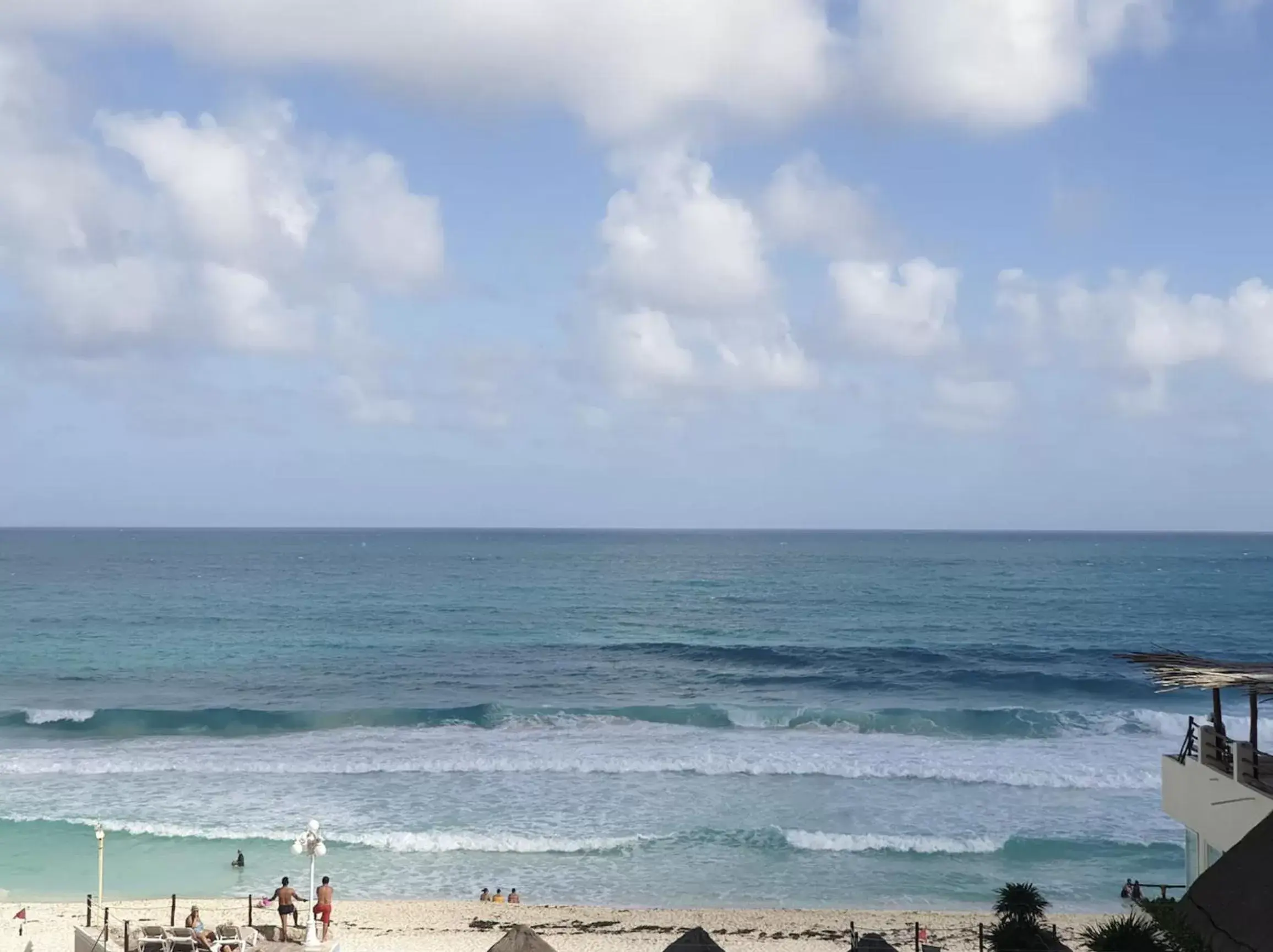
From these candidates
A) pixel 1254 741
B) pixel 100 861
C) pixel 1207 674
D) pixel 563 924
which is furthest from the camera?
pixel 563 924

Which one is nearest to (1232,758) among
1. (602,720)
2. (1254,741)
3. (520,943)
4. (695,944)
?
(1254,741)

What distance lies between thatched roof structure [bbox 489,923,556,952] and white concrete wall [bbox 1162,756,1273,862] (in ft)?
24.5

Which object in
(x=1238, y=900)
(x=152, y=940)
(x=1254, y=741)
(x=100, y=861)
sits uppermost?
(x=1254, y=741)

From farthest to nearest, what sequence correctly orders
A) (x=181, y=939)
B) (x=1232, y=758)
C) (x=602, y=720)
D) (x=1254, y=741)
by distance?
(x=602, y=720) < (x=181, y=939) < (x=1232, y=758) < (x=1254, y=741)

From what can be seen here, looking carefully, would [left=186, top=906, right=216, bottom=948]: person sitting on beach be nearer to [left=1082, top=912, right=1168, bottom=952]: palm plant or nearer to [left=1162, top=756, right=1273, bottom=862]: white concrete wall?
[left=1082, top=912, right=1168, bottom=952]: palm plant

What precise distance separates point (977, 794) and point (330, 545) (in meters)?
171

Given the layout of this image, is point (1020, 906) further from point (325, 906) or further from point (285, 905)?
point (285, 905)

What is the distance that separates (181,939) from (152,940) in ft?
1.27

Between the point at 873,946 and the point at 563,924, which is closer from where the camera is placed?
the point at 873,946

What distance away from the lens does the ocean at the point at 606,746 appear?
69.7 ft

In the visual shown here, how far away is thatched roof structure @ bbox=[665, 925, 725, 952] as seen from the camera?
37.5 feet

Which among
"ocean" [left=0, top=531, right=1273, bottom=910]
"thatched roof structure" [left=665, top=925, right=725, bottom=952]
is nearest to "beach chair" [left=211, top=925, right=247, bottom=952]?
"ocean" [left=0, top=531, right=1273, bottom=910]

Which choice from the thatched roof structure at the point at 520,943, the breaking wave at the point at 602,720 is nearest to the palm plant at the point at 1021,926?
the thatched roof structure at the point at 520,943

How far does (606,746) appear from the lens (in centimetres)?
3158
